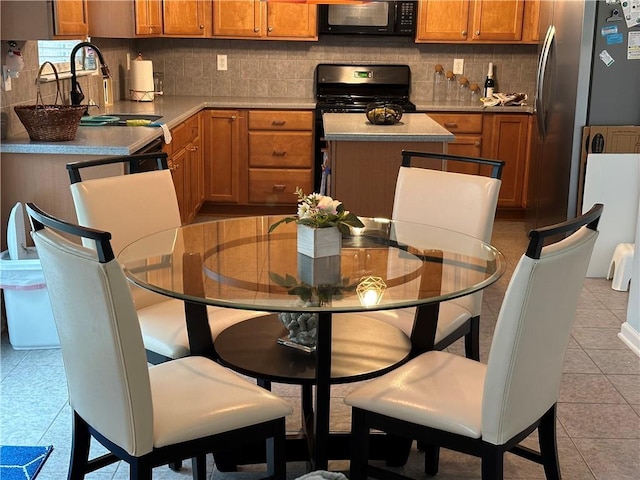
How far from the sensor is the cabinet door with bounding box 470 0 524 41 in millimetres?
6105

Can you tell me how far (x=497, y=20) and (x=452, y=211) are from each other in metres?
3.64

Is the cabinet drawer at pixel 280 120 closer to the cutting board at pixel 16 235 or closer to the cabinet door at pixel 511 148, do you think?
the cabinet door at pixel 511 148

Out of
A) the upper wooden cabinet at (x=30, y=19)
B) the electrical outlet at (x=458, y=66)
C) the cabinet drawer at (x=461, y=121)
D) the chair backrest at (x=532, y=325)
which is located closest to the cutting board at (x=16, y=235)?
the upper wooden cabinet at (x=30, y=19)

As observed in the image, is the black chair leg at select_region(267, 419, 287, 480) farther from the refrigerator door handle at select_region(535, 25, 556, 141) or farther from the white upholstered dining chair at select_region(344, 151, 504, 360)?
the refrigerator door handle at select_region(535, 25, 556, 141)

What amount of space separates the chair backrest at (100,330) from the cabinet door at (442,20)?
4762mm

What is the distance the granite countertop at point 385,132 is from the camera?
419cm

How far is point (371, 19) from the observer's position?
6215 mm

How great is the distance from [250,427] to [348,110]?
4.25m

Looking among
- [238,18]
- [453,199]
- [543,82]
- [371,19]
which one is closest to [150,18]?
[238,18]

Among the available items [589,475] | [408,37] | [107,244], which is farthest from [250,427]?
[408,37]

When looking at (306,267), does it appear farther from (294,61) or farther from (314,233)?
(294,61)

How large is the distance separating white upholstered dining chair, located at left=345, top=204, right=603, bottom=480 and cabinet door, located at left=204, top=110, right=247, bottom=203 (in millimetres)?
4060

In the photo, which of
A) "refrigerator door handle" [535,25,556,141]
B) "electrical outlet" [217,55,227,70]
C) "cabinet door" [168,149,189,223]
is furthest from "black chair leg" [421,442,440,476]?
"electrical outlet" [217,55,227,70]

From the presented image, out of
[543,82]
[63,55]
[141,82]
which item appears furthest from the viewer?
[141,82]
